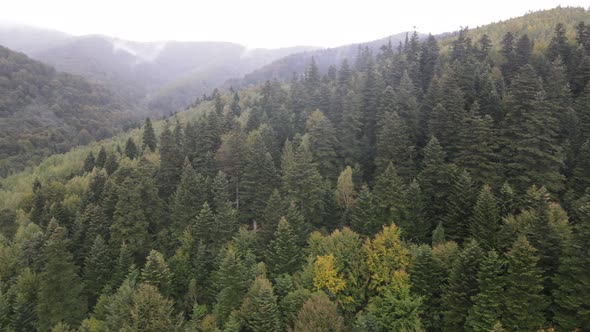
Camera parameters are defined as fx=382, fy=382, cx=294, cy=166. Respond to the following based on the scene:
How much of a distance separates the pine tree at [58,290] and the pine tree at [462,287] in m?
47.5

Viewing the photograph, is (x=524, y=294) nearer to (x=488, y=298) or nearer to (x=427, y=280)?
(x=488, y=298)

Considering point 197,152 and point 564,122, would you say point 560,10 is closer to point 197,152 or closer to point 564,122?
point 564,122

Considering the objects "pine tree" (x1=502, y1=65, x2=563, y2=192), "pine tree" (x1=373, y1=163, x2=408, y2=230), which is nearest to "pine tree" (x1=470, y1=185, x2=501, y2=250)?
"pine tree" (x1=373, y1=163, x2=408, y2=230)

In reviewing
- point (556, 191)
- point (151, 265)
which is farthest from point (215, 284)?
point (556, 191)

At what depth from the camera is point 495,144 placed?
168 feet

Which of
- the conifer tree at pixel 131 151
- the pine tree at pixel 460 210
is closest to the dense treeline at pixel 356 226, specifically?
the pine tree at pixel 460 210

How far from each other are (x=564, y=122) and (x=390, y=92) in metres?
27.2

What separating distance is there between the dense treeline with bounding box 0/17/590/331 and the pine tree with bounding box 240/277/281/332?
223 mm

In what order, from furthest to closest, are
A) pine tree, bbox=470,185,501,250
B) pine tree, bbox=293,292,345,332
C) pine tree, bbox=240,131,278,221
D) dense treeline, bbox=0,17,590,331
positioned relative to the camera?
pine tree, bbox=240,131,278,221
pine tree, bbox=470,185,501,250
pine tree, bbox=293,292,345,332
dense treeline, bbox=0,17,590,331

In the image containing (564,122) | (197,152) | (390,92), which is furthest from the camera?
(197,152)

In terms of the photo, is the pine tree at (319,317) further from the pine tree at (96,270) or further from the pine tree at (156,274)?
the pine tree at (96,270)

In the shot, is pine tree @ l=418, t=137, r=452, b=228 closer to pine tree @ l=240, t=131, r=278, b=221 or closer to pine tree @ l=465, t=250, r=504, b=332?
pine tree @ l=465, t=250, r=504, b=332

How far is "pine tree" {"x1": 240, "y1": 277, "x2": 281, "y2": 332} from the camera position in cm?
4103

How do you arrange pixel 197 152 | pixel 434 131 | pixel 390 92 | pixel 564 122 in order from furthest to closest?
pixel 197 152
pixel 390 92
pixel 434 131
pixel 564 122
